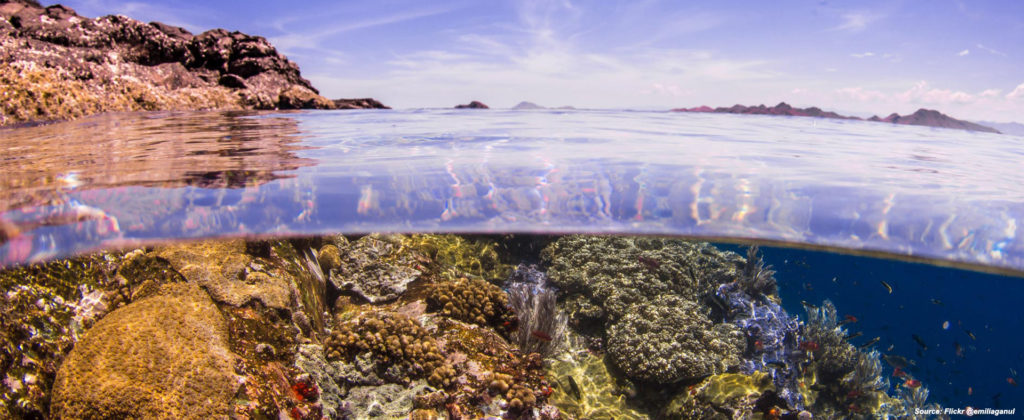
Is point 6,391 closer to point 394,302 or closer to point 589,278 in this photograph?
point 394,302

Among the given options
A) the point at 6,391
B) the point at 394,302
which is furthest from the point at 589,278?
the point at 6,391

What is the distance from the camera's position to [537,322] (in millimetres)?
7941

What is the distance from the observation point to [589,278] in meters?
9.76

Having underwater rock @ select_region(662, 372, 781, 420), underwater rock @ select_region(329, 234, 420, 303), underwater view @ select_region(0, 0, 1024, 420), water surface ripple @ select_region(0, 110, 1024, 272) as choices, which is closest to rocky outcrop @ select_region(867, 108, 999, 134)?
underwater view @ select_region(0, 0, 1024, 420)

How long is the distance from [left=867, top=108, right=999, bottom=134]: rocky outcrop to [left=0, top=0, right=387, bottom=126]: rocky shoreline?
82.7 feet

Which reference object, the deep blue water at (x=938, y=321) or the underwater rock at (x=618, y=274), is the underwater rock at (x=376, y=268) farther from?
the deep blue water at (x=938, y=321)

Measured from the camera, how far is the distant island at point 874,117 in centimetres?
1869

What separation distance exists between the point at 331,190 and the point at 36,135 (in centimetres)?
591

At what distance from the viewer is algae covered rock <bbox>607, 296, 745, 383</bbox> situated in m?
7.62

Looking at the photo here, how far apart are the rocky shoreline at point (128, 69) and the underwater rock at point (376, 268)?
24.4 feet

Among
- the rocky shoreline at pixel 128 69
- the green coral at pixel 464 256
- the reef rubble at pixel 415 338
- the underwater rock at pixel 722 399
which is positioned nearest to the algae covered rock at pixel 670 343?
the reef rubble at pixel 415 338

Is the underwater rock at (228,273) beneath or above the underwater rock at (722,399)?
above

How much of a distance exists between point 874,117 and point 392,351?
26.6 metres

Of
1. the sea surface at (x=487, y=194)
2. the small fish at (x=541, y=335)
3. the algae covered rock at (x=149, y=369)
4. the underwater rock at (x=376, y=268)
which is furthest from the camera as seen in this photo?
the underwater rock at (x=376, y=268)
